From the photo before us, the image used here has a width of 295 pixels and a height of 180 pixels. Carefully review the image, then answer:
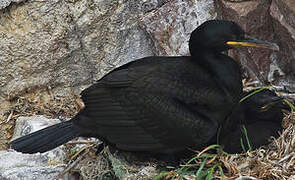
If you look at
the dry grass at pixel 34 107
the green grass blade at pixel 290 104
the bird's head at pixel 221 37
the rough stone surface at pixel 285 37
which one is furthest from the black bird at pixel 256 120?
the dry grass at pixel 34 107

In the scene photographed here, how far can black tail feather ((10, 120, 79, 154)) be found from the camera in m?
4.21

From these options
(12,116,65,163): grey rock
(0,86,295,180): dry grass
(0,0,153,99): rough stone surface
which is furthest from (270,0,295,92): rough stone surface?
(12,116,65,163): grey rock

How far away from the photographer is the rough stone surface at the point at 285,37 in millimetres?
4582

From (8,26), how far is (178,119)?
173cm

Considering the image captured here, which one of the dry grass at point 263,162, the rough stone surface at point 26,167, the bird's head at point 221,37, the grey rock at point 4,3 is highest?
the grey rock at point 4,3

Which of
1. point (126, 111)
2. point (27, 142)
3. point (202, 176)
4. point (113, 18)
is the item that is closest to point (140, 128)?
point (126, 111)

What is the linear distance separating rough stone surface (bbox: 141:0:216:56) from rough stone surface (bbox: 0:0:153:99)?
0.12 m

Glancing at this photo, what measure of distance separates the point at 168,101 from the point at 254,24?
1.23 m

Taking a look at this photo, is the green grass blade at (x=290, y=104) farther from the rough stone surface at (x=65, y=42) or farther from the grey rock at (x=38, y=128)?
the grey rock at (x=38, y=128)

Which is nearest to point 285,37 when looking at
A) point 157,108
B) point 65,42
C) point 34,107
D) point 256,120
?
point 256,120

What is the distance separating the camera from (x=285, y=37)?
4695 mm

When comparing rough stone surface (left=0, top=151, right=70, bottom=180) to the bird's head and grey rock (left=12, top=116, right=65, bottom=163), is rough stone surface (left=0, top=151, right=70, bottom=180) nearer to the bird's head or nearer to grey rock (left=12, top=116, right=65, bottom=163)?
grey rock (left=12, top=116, right=65, bottom=163)

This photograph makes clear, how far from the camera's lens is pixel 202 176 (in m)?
→ 3.90

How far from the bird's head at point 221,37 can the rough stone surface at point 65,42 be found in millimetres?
1095
